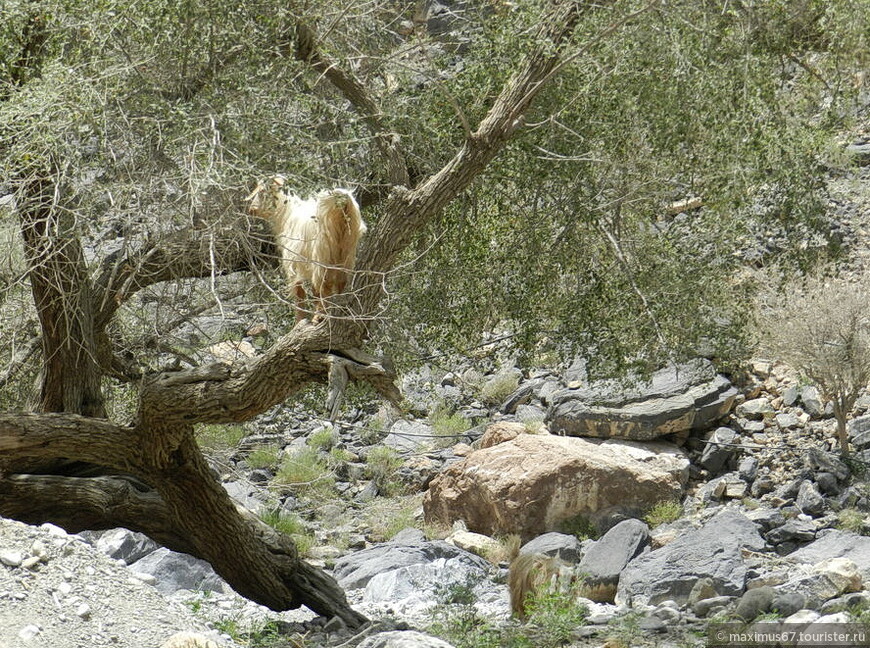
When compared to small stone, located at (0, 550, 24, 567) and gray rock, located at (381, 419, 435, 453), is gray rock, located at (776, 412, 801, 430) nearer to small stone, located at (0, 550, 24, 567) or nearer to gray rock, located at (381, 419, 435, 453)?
gray rock, located at (381, 419, 435, 453)

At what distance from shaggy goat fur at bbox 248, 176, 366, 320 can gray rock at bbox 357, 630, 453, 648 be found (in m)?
Result: 1.94

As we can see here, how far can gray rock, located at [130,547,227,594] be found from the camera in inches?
527

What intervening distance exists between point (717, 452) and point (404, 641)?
38.3 feet

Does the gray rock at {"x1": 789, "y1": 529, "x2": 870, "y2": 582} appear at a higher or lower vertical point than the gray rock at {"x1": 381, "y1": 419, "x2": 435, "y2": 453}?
lower

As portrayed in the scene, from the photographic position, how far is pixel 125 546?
49.1 feet

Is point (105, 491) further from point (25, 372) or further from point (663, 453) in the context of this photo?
point (663, 453)

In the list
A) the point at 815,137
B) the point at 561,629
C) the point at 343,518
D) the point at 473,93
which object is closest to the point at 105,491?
the point at 561,629

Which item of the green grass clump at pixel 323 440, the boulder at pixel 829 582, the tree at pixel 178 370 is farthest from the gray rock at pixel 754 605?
the green grass clump at pixel 323 440

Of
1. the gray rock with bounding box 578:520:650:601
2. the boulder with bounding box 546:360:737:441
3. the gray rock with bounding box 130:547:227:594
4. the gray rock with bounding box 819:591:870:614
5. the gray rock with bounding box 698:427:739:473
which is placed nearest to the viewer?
the gray rock with bounding box 819:591:870:614

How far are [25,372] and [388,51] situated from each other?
4009mm

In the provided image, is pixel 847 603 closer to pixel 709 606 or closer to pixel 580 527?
pixel 709 606

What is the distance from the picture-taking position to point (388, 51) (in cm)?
880

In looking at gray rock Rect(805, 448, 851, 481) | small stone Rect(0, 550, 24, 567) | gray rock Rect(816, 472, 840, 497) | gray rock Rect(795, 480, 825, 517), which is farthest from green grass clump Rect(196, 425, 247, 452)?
gray rock Rect(805, 448, 851, 481)

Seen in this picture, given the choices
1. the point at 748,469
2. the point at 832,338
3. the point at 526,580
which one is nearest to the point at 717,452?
the point at 748,469
